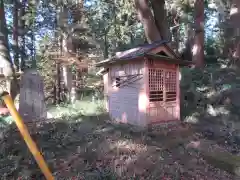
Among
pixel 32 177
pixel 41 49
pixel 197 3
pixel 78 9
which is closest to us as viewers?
pixel 32 177

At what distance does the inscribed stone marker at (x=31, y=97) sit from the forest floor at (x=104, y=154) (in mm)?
419

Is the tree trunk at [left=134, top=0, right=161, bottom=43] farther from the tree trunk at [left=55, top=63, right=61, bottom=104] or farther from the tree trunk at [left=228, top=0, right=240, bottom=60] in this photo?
the tree trunk at [left=55, top=63, right=61, bottom=104]

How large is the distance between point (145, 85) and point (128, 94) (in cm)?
96

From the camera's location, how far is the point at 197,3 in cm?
1316

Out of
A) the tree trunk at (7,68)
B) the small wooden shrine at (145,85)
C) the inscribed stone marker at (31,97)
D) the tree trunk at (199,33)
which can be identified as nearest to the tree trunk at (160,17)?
the tree trunk at (199,33)

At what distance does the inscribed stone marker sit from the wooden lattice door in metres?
3.58

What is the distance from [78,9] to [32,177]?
1215 centimetres

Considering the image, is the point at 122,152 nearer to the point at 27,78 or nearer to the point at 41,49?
the point at 27,78

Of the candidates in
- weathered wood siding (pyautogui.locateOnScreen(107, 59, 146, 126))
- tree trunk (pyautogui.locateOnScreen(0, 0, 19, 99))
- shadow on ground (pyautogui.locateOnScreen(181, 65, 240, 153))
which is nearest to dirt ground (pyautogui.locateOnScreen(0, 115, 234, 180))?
weathered wood siding (pyautogui.locateOnScreen(107, 59, 146, 126))

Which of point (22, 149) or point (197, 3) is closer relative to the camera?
point (22, 149)

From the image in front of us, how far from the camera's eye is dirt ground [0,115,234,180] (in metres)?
4.52

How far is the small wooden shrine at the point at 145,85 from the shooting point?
7.49m

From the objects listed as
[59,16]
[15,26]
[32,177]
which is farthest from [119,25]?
[32,177]

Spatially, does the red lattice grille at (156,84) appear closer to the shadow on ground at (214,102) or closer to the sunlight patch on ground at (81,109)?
the shadow on ground at (214,102)
